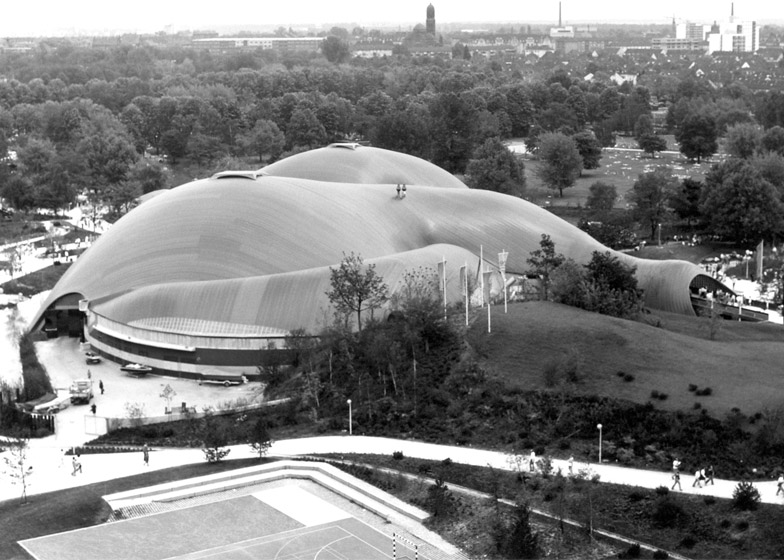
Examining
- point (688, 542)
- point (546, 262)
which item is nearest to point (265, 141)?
point (546, 262)

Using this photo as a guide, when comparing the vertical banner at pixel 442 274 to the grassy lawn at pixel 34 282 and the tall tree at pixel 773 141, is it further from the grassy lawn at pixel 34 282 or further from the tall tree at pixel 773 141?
the tall tree at pixel 773 141

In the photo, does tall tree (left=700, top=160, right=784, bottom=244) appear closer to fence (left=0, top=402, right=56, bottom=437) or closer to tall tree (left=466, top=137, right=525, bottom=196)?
tall tree (left=466, top=137, right=525, bottom=196)

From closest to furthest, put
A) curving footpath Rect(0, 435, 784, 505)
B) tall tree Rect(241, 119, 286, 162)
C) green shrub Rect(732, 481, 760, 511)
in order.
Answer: green shrub Rect(732, 481, 760, 511)
curving footpath Rect(0, 435, 784, 505)
tall tree Rect(241, 119, 286, 162)

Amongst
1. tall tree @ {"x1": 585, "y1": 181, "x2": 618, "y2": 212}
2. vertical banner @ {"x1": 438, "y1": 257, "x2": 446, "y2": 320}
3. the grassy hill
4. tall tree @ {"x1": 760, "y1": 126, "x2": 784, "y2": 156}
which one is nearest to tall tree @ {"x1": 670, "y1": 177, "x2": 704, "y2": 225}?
tall tree @ {"x1": 585, "y1": 181, "x2": 618, "y2": 212}

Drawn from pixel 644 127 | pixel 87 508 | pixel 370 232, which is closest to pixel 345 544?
pixel 87 508

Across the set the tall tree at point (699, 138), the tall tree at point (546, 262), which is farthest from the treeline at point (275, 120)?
the tall tree at point (546, 262)

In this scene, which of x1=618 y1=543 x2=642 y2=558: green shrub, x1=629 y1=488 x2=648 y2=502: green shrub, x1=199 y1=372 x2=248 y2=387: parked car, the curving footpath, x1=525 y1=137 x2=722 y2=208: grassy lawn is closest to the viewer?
x1=618 y1=543 x2=642 y2=558: green shrub
